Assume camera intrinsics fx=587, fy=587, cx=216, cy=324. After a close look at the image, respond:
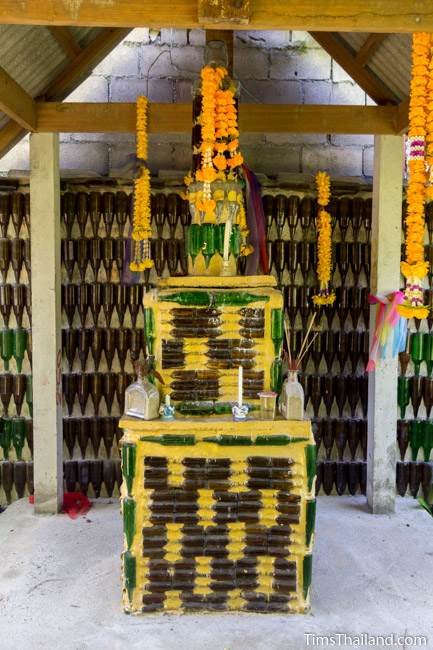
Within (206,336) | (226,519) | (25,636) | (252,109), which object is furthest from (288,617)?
(252,109)

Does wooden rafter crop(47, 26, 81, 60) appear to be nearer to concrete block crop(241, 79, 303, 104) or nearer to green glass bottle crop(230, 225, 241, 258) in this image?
concrete block crop(241, 79, 303, 104)

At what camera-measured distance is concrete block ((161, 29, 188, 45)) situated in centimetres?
585

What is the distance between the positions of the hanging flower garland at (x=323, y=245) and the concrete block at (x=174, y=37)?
199cm

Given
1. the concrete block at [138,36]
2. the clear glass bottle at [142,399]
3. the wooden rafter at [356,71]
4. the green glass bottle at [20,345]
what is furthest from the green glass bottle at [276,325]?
the concrete block at [138,36]

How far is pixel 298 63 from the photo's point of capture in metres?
5.95

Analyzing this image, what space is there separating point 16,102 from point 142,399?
242cm

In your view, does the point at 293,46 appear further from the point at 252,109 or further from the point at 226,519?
the point at 226,519

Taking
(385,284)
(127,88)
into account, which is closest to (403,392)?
(385,284)

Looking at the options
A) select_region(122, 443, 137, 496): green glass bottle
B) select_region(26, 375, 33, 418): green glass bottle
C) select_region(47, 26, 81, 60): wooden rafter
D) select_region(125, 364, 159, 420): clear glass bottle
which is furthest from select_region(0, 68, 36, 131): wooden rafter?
select_region(122, 443, 137, 496): green glass bottle

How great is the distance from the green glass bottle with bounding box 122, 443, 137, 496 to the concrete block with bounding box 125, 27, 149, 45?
14.1 feet

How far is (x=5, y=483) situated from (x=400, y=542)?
11.6 feet

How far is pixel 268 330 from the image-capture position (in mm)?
3629

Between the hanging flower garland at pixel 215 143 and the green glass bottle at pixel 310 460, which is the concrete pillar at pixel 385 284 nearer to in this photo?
the hanging flower garland at pixel 215 143

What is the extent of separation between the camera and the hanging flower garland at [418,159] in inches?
115
